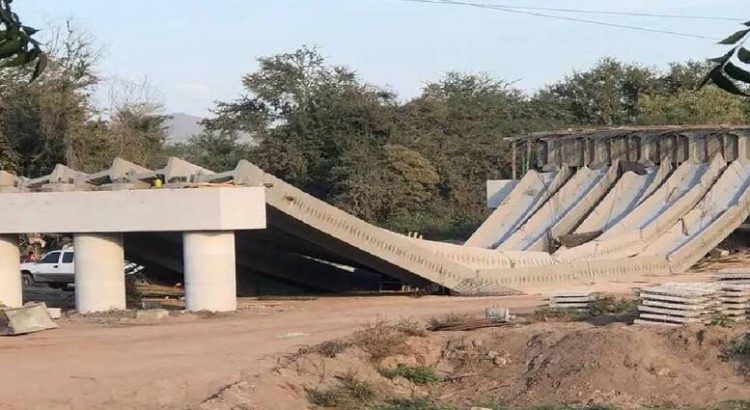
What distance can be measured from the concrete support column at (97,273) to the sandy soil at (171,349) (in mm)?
879

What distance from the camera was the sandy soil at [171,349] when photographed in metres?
13.7

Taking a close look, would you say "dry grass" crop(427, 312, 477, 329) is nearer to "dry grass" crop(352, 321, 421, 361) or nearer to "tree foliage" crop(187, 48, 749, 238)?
"dry grass" crop(352, 321, 421, 361)

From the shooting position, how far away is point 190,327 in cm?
1948

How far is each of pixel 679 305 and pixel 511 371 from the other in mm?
2768

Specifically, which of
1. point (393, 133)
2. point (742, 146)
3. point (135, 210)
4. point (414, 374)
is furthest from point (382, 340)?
point (393, 133)

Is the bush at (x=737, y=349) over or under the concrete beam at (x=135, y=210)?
under

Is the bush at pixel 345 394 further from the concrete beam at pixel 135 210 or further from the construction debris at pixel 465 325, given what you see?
the concrete beam at pixel 135 210

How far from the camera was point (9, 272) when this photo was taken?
23.3 metres

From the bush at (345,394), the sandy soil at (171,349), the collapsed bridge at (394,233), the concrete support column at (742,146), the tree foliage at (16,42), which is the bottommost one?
the bush at (345,394)

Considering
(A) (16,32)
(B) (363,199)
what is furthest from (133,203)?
(B) (363,199)

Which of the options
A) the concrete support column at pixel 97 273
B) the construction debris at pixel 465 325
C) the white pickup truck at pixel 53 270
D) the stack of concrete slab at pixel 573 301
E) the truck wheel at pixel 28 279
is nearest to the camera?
the construction debris at pixel 465 325

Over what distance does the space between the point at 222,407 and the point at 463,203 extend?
37873mm

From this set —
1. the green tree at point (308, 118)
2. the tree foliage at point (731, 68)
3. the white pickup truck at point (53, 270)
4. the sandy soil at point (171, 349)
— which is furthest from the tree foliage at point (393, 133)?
the tree foliage at point (731, 68)

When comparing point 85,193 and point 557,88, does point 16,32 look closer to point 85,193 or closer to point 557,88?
point 85,193
